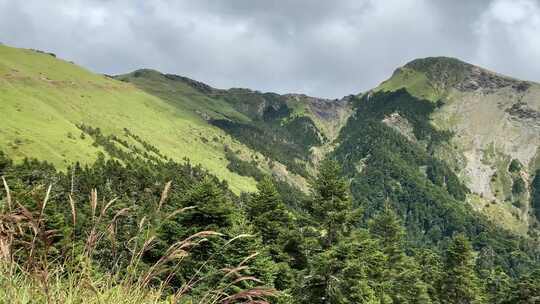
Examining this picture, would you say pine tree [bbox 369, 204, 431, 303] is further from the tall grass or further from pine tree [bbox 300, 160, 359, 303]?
the tall grass

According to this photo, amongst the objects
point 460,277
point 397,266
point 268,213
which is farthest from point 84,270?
point 460,277

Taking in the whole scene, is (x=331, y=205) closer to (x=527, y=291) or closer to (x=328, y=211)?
(x=328, y=211)

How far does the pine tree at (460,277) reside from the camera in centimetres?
6291

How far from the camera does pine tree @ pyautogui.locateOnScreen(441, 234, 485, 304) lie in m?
62.9

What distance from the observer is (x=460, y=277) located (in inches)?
2472

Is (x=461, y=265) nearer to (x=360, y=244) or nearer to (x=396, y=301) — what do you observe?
(x=396, y=301)

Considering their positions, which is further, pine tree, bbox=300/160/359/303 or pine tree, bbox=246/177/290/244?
pine tree, bbox=246/177/290/244

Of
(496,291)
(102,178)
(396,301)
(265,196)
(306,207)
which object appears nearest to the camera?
(306,207)

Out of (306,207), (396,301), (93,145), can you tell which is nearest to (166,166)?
(93,145)

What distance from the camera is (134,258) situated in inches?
159

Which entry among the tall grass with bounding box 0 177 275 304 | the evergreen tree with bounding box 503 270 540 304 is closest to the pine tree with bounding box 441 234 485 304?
the evergreen tree with bounding box 503 270 540 304

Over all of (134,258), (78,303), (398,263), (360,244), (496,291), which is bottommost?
(496,291)

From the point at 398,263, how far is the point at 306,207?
77.6 ft

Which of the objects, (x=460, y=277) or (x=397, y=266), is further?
(x=460, y=277)
